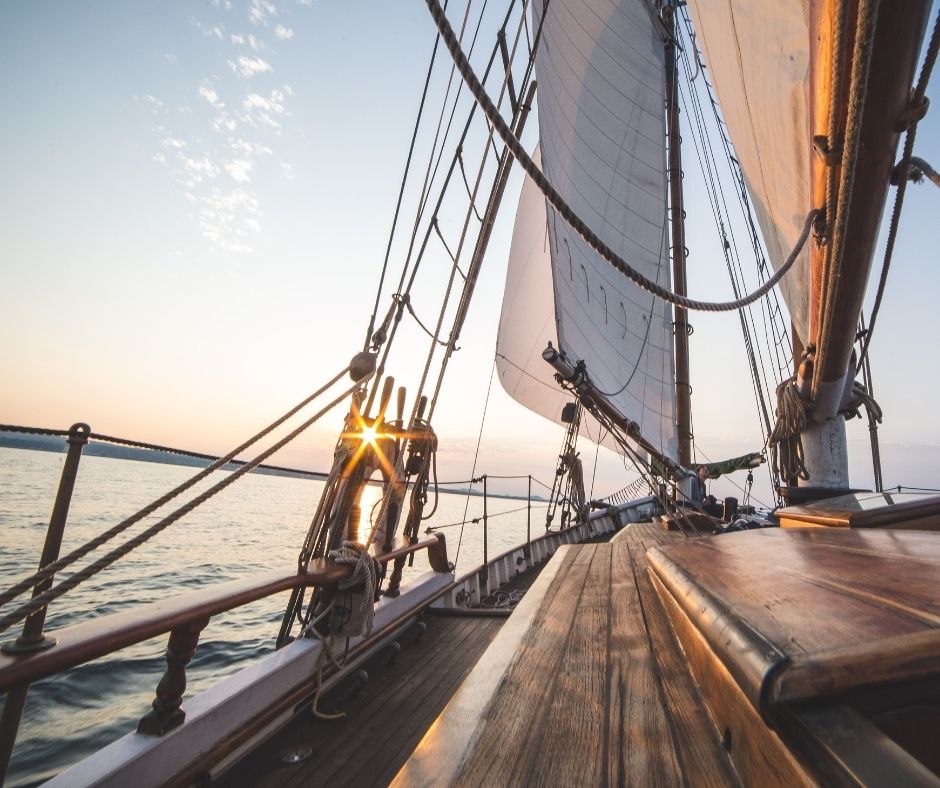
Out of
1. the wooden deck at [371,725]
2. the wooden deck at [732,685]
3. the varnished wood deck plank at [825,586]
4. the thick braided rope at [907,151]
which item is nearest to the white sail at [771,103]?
the thick braided rope at [907,151]

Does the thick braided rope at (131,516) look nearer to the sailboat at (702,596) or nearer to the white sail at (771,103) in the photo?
the sailboat at (702,596)

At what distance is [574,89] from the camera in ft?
26.7

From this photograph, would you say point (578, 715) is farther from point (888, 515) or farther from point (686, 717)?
point (888, 515)

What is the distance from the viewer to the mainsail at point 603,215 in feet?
23.6

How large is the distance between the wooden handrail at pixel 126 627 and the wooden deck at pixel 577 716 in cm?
90

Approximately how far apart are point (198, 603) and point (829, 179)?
2425 millimetres

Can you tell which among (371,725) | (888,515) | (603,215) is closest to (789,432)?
(888,515)

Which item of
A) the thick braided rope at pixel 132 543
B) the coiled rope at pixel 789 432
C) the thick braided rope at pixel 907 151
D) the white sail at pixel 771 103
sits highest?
the white sail at pixel 771 103

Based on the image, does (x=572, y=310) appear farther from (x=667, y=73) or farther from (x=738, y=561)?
(x=667, y=73)

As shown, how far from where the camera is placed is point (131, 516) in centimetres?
181

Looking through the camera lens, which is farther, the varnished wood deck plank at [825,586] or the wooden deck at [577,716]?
the wooden deck at [577,716]

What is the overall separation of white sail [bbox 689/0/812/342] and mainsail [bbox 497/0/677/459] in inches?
147

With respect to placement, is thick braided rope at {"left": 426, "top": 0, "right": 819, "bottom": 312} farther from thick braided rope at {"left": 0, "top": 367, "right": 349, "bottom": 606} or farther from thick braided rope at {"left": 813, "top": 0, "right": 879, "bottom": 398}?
thick braided rope at {"left": 0, "top": 367, "right": 349, "bottom": 606}

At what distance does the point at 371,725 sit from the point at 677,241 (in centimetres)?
1114
